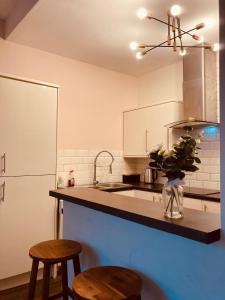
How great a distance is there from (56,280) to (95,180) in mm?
1357

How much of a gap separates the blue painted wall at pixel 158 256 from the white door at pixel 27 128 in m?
1.01

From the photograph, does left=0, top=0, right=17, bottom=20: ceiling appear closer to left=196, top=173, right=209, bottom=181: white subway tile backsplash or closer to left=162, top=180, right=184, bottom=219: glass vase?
left=162, top=180, right=184, bottom=219: glass vase

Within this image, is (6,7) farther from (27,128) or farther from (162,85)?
(162,85)

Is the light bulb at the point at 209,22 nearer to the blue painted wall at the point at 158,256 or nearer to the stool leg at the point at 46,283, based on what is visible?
the blue painted wall at the point at 158,256

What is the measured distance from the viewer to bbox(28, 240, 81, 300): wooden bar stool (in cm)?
153

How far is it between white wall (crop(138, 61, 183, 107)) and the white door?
168 cm

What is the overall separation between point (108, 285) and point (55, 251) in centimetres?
54

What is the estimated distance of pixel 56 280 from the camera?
2.68 m

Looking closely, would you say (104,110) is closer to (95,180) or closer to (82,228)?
(95,180)

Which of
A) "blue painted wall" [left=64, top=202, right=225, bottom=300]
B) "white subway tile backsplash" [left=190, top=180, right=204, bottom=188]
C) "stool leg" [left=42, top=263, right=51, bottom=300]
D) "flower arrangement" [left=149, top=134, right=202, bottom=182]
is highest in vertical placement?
"flower arrangement" [left=149, top=134, right=202, bottom=182]

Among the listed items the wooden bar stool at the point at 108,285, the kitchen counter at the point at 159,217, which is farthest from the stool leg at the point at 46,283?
the kitchen counter at the point at 159,217

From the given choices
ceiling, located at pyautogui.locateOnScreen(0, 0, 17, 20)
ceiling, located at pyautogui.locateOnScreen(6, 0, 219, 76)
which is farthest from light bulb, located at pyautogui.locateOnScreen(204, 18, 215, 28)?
ceiling, located at pyautogui.locateOnScreen(0, 0, 17, 20)

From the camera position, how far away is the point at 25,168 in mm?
2566

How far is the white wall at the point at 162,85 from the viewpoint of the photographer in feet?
11.6
